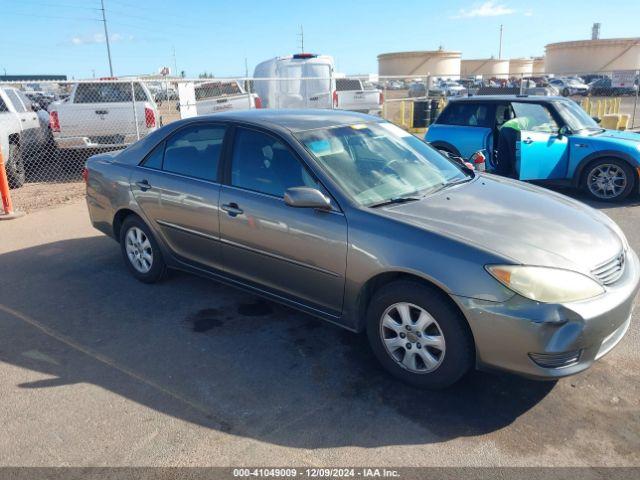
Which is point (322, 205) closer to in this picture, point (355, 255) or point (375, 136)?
point (355, 255)

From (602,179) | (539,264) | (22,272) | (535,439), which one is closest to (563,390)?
(535,439)

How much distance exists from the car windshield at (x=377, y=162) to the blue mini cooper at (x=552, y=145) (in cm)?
372

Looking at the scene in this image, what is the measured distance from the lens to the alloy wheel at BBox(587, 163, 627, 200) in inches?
306

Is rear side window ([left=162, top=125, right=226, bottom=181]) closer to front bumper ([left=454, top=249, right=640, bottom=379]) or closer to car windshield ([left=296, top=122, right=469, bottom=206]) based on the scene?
car windshield ([left=296, top=122, right=469, bottom=206])

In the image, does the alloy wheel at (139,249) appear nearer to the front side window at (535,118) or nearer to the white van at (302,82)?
the front side window at (535,118)

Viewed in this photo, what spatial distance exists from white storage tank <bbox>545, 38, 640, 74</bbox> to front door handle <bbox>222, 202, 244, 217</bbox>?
6007 cm

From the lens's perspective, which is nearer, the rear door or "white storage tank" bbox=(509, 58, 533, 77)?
the rear door

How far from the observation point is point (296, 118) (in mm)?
4242

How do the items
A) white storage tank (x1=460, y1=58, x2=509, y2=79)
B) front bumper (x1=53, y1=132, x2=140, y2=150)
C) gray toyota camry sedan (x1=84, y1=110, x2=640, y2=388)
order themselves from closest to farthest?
gray toyota camry sedan (x1=84, y1=110, x2=640, y2=388), front bumper (x1=53, y1=132, x2=140, y2=150), white storage tank (x1=460, y1=58, x2=509, y2=79)

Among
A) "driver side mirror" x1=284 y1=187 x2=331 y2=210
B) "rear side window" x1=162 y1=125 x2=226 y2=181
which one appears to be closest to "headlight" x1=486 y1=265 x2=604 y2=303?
"driver side mirror" x1=284 y1=187 x2=331 y2=210

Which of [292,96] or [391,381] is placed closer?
[391,381]

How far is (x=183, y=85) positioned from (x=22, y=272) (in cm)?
866

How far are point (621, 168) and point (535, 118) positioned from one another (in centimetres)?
142

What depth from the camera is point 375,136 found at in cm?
431
